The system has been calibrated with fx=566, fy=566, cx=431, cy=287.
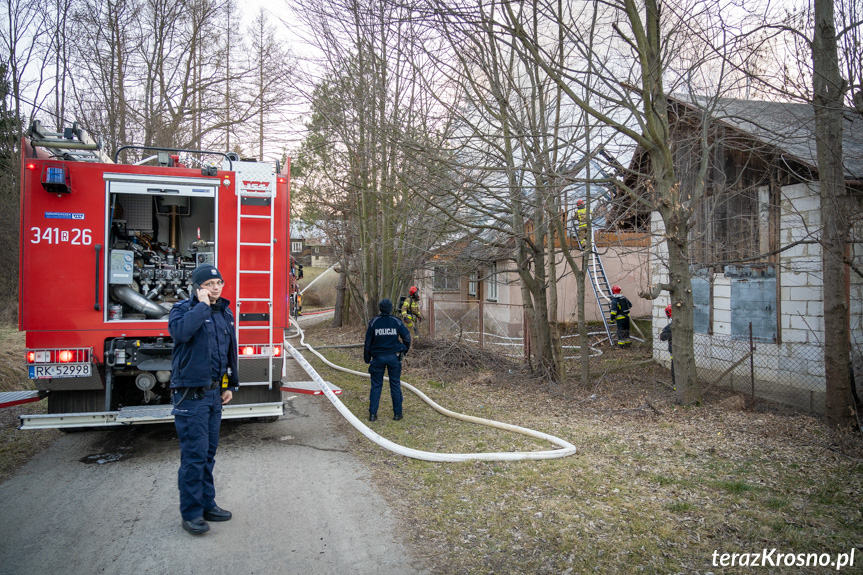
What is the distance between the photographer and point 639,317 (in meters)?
20.9

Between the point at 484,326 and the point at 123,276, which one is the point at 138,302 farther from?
the point at 484,326

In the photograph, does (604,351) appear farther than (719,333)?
Yes

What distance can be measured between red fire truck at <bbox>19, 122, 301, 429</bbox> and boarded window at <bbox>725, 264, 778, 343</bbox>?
340 inches

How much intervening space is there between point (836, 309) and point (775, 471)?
9.74 feet

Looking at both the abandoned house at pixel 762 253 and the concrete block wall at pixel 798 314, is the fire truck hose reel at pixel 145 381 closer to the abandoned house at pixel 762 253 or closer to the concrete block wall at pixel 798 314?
the abandoned house at pixel 762 253

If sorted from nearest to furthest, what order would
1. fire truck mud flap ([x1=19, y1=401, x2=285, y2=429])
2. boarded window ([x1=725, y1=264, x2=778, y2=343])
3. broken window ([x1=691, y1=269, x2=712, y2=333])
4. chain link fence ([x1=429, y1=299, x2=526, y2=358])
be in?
fire truck mud flap ([x1=19, y1=401, x2=285, y2=429])
boarded window ([x1=725, y1=264, x2=778, y2=343])
broken window ([x1=691, y1=269, x2=712, y2=333])
chain link fence ([x1=429, y1=299, x2=526, y2=358])

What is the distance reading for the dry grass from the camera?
3809mm

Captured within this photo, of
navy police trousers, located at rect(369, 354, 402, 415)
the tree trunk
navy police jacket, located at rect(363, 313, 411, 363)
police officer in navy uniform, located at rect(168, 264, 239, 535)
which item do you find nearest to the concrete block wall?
the tree trunk

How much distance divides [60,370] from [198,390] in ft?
8.21

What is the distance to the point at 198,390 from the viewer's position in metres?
4.27

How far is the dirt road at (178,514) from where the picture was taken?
369cm

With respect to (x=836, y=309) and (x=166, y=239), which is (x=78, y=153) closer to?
(x=166, y=239)

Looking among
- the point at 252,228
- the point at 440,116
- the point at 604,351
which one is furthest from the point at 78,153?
the point at 604,351

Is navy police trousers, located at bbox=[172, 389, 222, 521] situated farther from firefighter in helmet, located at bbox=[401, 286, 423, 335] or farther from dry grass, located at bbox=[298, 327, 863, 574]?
firefighter in helmet, located at bbox=[401, 286, 423, 335]
